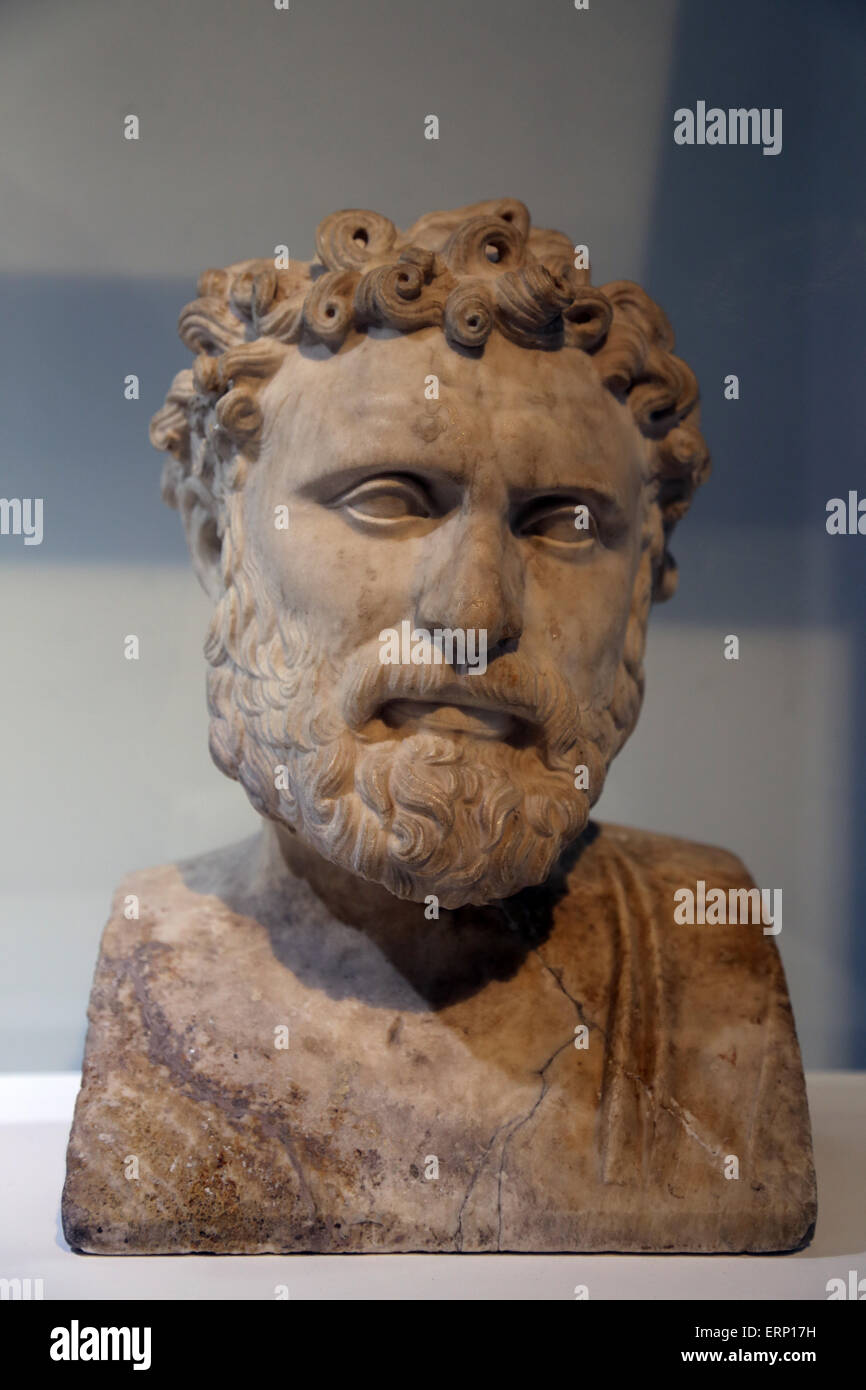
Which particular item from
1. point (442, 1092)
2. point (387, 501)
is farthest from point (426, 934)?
point (387, 501)

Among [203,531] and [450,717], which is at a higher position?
[203,531]

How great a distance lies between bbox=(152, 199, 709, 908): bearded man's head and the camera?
2.65m

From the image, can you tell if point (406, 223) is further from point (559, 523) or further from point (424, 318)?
point (559, 523)

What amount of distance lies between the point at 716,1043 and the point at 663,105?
2.20 meters

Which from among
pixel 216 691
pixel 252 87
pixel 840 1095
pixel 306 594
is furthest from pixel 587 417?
pixel 840 1095

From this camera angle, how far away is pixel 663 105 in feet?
12.2

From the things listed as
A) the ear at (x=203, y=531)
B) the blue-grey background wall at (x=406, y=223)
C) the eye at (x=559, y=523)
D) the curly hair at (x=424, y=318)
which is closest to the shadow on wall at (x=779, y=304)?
the blue-grey background wall at (x=406, y=223)

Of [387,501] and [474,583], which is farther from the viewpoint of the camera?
[387,501]

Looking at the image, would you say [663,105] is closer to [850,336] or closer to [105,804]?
[850,336]

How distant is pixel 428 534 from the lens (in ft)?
8.94

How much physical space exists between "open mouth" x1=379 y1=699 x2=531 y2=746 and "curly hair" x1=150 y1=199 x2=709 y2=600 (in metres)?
0.58

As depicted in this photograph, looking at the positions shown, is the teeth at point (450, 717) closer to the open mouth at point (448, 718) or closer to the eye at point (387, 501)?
the open mouth at point (448, 718)

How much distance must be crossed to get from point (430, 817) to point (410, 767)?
94 mm

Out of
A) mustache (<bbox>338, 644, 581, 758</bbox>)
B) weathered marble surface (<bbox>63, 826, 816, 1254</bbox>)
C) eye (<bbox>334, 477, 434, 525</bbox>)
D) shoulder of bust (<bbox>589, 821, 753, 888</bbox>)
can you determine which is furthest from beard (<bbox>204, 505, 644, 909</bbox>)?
shoulder of bust (<bbox>589, 821, 753, 888</bbox>)
